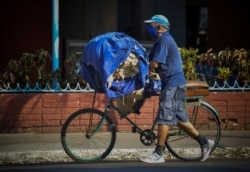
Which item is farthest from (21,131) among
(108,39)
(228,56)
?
(228,56)

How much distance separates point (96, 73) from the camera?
23.7 ft

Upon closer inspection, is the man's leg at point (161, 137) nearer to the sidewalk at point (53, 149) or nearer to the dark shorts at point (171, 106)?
the dark shorts at point (171, 106)

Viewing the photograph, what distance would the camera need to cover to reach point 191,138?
7605mm

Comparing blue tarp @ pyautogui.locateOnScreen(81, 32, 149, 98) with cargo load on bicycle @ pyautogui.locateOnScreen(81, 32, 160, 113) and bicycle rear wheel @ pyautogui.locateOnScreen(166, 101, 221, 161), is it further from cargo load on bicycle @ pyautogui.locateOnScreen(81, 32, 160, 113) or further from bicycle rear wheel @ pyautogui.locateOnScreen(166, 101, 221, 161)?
bicycle rear wheel @ pyautogui.locateOnScreen(166, 101, 221, 161)

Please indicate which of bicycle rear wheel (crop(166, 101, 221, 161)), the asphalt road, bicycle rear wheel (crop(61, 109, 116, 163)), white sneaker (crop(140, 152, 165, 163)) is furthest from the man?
bicycle rear wheel (crop(61, 109, 116, 163))

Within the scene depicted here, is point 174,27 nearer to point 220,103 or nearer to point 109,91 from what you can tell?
point 220,103

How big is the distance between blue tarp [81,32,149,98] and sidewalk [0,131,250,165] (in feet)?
3.54

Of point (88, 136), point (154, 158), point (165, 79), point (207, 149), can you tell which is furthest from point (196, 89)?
point (88, 136)

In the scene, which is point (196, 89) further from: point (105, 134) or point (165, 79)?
point (105, 134)

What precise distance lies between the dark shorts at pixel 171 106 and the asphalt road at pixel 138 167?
0.57 metres

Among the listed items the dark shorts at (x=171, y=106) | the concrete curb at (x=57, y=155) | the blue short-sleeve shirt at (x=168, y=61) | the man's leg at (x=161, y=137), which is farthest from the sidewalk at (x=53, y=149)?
the blue short-sleeve shirt at (x=168, y=61)

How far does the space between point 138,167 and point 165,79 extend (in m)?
1.13

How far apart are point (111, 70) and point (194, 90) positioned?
113cm

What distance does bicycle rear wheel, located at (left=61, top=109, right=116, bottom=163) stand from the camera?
287 inches
